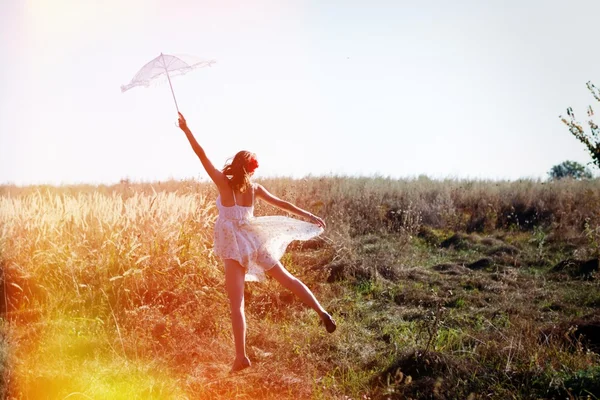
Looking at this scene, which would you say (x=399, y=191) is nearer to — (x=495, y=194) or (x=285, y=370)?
(x=495, y=194)

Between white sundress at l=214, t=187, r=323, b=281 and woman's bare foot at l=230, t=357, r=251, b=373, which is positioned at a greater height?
white sundress at l=214, t=187, r=323, b=281

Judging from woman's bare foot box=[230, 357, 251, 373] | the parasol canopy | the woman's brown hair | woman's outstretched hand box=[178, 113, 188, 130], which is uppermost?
the parasol canopy

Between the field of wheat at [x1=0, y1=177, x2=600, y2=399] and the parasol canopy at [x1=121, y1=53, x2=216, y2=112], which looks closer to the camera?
the field of wheat at [x1=0, y1=177, x2=600, y2=399]

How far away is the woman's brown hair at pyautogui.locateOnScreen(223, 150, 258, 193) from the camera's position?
461 centimetres

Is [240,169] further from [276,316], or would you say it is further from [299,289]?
[276,316]

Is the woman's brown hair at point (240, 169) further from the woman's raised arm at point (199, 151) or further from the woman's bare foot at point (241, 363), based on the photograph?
the woman's bare foot at point (241, 363)

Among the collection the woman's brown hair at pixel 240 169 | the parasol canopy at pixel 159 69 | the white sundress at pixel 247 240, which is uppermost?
the parasol canopy at pixel 159 69

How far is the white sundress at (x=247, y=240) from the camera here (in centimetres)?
463

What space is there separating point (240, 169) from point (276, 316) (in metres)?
2.52

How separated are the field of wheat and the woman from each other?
1.87ft

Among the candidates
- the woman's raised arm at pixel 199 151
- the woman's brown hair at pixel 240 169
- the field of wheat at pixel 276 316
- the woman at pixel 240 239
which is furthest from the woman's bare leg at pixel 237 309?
the woman's raised arm at pixel 199 151

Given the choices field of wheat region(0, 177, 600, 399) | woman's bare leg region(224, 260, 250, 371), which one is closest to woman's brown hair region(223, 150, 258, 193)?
woman's bare leg region(224, 260, 250, 371)

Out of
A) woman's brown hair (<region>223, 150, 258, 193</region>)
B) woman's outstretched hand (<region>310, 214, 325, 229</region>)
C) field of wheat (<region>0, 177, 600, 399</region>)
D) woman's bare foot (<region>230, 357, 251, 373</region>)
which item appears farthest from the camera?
woman's outstretched hand (<region>310, 214, 325, 229</region>)

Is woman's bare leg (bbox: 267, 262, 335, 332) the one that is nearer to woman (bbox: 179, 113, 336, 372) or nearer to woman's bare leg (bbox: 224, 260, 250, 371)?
woman (bbox: 179, 113, 336, 372)
